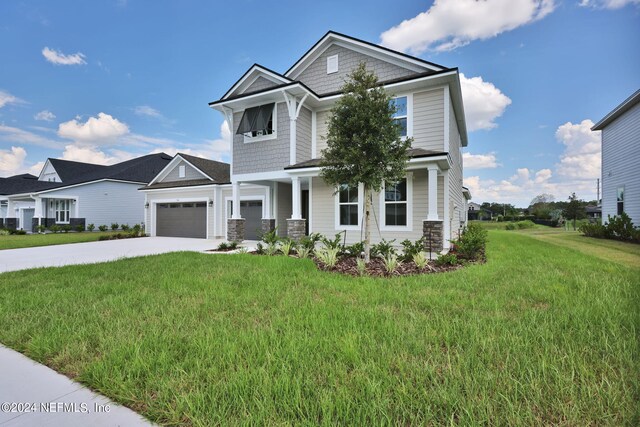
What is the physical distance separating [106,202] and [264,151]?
1936 cm

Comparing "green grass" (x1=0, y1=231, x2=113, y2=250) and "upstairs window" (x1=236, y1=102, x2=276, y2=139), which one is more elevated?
"upstairs window" (x1=236, y1=102, x2=276, y2=139)

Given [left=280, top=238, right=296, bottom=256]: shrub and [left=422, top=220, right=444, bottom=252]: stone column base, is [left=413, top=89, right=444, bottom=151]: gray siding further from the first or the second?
[left=280, top=238, right=296, bottom=256]: shrub

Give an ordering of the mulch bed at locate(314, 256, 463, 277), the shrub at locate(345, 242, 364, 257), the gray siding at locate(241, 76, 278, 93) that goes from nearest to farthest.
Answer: the mulch bed at locate(314, 256, 463, 277) → the shrub at locate(345, 242, 364, 257) → the gray siding at locate(241, 76, 278, 93)

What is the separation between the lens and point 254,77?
13.0 meters

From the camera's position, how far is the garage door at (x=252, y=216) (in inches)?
596

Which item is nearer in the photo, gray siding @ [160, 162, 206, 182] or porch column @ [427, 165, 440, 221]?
porch column @ [427, 165, 440, 221]

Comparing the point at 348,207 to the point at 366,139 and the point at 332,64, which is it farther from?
the point at 332,64

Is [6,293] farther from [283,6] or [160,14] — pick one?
[283,6]

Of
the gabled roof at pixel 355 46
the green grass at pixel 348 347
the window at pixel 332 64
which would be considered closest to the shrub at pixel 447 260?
the green grass at pixel 348 347

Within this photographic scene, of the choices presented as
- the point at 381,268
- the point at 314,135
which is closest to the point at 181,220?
the point at 314,135

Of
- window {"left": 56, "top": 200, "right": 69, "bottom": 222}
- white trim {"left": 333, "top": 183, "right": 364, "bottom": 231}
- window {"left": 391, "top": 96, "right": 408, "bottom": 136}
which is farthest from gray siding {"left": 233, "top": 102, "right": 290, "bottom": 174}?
window {"left": 56, "top": 200, "right": 69, "bottom": 222}

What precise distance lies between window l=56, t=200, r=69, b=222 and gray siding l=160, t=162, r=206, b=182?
11.4 meters

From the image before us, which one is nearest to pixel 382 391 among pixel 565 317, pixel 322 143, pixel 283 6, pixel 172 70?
pixel 565 317

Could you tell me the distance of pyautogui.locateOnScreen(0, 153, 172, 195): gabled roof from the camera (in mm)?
24508
